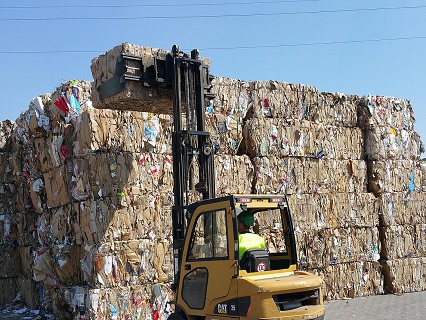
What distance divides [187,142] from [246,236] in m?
2.00

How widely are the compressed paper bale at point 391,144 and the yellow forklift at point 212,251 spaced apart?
7.04 meters

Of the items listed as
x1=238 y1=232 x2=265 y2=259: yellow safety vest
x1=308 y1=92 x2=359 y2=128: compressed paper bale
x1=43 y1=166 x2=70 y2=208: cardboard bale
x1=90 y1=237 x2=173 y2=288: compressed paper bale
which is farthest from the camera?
x1=308 y1=92 x2=359 y2=128: compressed paper bale

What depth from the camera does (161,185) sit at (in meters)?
11.1

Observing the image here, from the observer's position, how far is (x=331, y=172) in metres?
14.0

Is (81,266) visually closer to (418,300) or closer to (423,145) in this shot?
(418,300)

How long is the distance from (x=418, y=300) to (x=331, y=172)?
12.4 feet

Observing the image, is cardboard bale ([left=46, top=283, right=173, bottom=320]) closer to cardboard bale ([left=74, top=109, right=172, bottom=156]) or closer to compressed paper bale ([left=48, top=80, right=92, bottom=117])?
cardboard bale ([left=74, top=109, right=172, bottom=156])

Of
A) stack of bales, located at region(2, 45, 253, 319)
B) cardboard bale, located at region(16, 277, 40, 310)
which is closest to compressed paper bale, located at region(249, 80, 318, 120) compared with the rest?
stack of bales, located at region(2, 45, 253, 319)

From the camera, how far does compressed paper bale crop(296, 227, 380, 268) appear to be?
13305mm

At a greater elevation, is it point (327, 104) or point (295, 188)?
point (327, 104)

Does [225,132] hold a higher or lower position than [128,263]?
higher

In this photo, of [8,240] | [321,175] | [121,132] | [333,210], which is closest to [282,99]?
[321,175]

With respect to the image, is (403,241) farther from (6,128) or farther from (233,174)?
(6,128)

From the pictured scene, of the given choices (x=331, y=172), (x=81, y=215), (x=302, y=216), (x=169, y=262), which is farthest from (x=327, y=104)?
(x=81, y=215)
